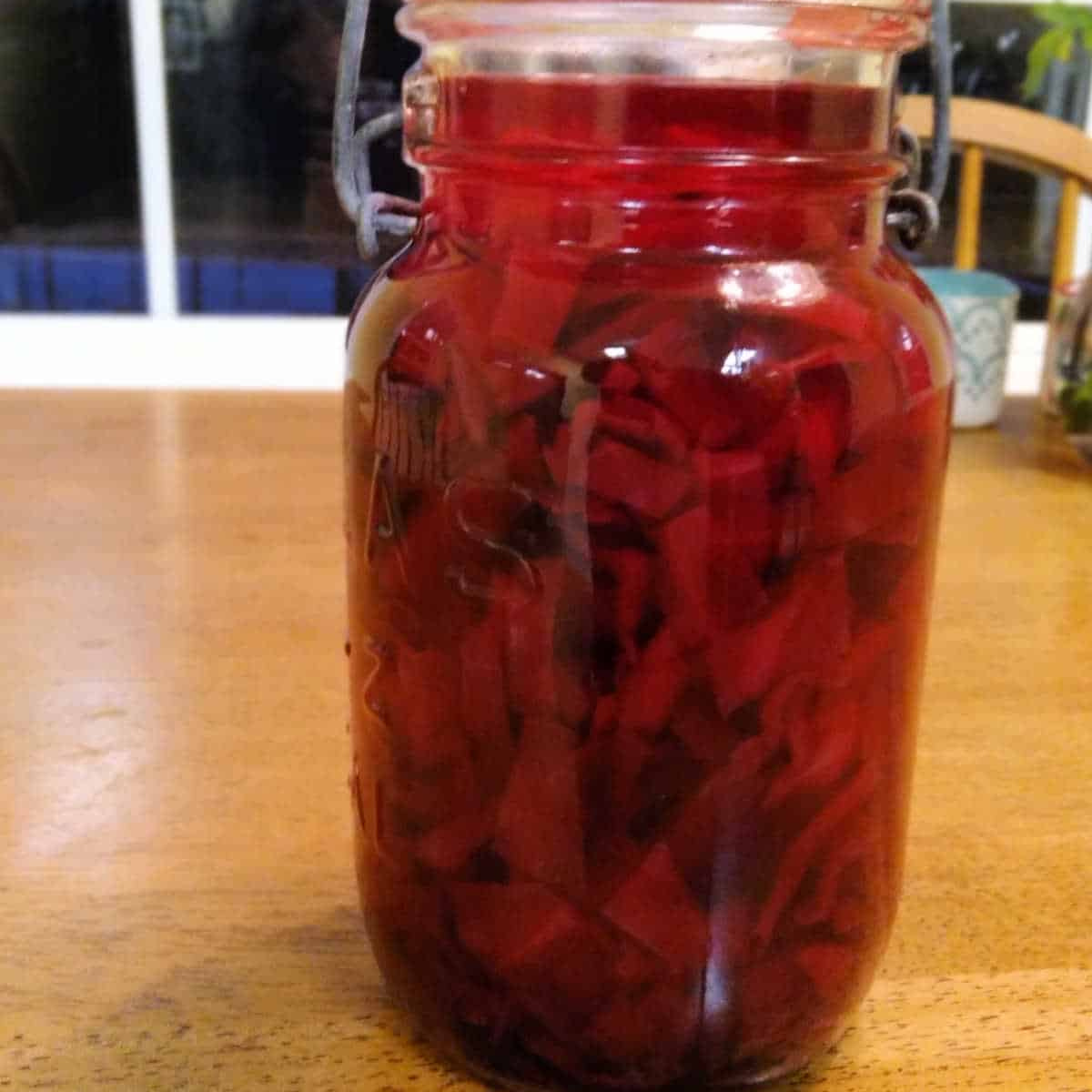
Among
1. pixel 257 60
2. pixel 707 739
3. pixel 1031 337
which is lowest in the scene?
pixel 1031 337

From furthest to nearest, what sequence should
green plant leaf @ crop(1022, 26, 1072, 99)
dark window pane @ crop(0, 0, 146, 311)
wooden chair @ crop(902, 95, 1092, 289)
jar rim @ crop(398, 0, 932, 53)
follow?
dark window pane @ crop(0, 0, 146, 311), wooden chair @ crop(902, 95, 1092, 289), green plant leaf @ crop(1022, 26, 1072, 99), jar rim @ crop(398, 0, 932, 53)

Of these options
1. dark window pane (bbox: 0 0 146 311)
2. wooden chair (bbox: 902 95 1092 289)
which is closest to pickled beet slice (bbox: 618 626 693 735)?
wooden chair (bbox: 902 95 1092 289)

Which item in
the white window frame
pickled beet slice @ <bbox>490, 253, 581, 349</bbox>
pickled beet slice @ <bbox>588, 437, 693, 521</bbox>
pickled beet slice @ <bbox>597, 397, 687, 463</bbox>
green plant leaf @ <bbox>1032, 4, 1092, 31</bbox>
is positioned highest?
green plant leaf @ <bbox>1032, 4, 1092, 31</bbox>

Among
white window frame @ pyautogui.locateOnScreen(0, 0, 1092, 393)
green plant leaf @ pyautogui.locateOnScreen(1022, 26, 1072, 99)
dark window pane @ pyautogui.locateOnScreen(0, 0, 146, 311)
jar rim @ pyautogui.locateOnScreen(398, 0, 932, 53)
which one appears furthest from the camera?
dark window pane @ pyautogui.locateOnScreen(0, 0, 146, 311)

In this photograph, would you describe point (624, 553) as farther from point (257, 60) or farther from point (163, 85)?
point (257, 60)

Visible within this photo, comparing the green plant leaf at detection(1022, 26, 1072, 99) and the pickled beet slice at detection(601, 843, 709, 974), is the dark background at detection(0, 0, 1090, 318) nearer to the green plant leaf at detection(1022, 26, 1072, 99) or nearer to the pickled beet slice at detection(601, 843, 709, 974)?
the green plant leaf at detection(1022, 26, 1072, 99)

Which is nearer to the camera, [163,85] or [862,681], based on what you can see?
[862,681]

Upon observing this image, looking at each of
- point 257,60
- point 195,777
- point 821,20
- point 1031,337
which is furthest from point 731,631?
point 257,60
